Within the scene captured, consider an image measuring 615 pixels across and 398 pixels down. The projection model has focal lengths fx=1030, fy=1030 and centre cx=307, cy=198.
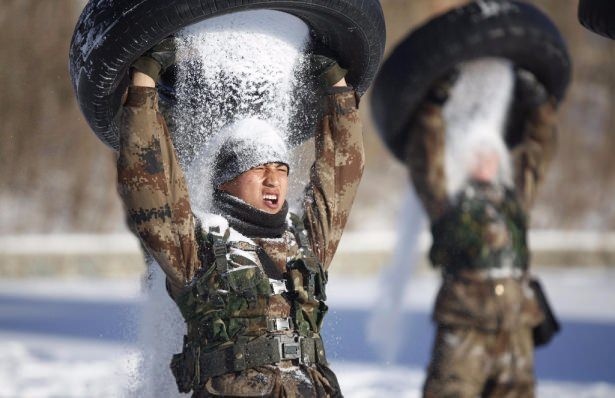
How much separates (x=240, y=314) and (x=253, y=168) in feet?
1.55

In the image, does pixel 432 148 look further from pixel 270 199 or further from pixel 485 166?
pixel 270 199

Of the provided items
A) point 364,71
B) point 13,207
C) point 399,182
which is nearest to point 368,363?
point 364,71

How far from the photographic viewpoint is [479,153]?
584 centimetres

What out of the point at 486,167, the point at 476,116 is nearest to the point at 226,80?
the point at 486,167

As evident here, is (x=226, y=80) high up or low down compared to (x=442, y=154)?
down

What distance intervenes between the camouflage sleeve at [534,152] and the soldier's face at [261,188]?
2.74 metres

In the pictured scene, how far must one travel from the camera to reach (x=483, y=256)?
5613mm

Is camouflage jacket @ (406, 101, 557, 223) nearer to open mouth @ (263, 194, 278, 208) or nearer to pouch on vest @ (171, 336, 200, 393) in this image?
open mouth @ (263, 194, 278, 208)

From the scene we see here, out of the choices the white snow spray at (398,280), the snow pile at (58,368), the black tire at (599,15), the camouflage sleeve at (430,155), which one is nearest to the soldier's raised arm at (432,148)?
the camouflage sleeve at (430,155)

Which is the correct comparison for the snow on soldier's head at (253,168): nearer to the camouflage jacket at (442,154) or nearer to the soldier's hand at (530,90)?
the camouflage jacket at (442,154)

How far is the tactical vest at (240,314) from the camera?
3.13 m

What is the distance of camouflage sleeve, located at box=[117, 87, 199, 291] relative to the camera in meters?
3.10

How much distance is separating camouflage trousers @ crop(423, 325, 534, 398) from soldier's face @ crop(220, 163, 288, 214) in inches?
94.5

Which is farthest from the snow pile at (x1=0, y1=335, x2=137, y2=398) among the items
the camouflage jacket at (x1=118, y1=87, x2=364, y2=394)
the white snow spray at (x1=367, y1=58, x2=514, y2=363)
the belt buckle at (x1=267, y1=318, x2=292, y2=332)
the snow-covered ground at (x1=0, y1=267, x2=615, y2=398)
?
the belt buckle at (x1=267, y1=318, x2=292, y2=332)
